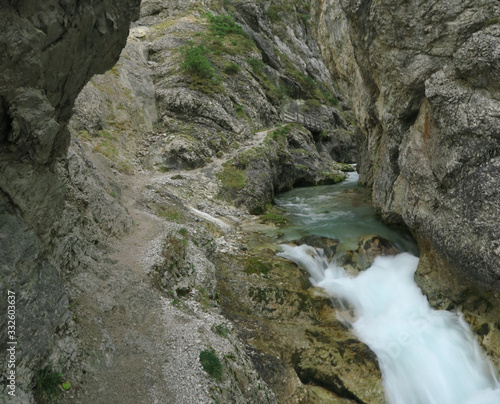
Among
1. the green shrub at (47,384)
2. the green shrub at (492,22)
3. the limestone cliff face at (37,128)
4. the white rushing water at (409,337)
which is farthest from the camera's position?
the green shrub at (492,22)

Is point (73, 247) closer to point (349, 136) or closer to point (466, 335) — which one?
point (466, 335)

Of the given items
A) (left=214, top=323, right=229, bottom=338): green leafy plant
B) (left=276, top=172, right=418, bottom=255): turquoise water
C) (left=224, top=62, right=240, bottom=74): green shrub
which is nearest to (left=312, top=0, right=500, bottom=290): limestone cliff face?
(left=276, top=172, right=418, bottom=255): turquoise water

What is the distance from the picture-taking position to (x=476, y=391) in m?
8.66

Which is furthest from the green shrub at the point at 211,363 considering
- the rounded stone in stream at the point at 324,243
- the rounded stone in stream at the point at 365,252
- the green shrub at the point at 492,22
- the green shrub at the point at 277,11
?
the green shrub at the point at 277,11

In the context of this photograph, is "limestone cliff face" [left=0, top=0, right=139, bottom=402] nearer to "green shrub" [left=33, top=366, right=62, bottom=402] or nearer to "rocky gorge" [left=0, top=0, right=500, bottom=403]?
"rocky gorge" [left=0, top=0, right=500, bottom=403]

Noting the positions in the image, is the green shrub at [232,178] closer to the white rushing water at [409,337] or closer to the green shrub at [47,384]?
the white rushing water at [409,337]

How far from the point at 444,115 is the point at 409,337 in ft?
24.6

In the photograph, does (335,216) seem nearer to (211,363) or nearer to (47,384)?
(211,363)

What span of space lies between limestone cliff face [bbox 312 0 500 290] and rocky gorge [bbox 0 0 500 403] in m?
0.06

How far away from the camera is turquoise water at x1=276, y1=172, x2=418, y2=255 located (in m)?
15.2

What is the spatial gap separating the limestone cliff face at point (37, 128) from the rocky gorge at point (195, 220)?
3cm

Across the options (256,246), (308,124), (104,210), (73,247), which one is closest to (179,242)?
(104,210)

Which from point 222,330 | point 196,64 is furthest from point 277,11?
point 222,330

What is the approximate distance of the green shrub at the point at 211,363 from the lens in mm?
6418
